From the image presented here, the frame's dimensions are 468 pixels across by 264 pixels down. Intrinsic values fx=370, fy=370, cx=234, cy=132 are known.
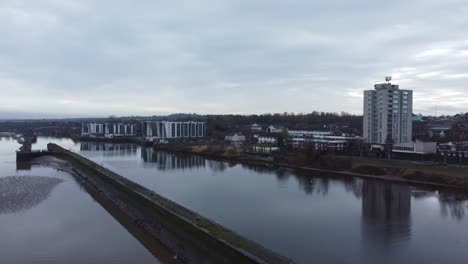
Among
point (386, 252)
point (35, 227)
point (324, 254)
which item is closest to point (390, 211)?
point (386, 252)

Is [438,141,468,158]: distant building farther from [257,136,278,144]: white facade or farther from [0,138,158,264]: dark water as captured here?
[0,138,158,264]: dark water

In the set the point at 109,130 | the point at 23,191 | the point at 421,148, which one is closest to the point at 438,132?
the point at 421,148

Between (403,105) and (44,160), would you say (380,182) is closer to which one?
(403,105)

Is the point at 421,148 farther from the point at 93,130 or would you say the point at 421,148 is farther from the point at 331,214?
the point at 93,130

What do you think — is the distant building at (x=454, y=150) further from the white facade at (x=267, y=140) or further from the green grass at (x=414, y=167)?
the white facade at (x=267, y=140)

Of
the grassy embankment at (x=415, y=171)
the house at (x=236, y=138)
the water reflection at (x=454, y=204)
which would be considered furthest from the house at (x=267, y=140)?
the water reflection at (x=454, y=204)
